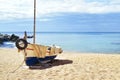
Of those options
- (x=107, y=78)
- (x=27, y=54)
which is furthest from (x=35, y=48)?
(x=107, y=78)

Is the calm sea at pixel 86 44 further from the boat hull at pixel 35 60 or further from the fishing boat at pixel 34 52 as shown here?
the fishing boat at pixel 34 52

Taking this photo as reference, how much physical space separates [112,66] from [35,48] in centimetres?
450

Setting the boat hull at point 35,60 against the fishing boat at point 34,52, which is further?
the boat hull at point 35,60

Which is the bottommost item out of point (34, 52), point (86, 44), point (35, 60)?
point (86, 44)

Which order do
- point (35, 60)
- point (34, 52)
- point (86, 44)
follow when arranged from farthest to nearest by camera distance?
1. point (86, 44)
2. point (35, 60)
3. point (34, 52)

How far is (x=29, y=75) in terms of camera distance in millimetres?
14672

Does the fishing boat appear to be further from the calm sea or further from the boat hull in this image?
the calm sea

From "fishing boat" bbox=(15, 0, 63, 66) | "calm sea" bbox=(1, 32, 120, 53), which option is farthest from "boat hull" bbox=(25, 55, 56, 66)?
"calm sea" bbox=(1, 32, 120, 53)

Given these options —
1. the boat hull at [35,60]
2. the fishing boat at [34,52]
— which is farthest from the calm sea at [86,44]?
the fishing boat at [34,52]

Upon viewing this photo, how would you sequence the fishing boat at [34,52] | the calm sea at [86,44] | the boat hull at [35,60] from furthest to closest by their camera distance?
the calm sea at [86,44]
the boat hull at [35,60]
the fishing boat at [34,52]

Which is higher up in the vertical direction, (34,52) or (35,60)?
(34,52)

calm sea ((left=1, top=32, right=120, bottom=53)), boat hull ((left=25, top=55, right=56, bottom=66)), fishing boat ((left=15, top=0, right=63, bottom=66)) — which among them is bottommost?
calm sea ((left=1, top=32, right=120, bottom=53))

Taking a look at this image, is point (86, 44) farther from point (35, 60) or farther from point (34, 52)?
point (34, 52)

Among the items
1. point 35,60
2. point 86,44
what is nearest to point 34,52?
point 35,60
